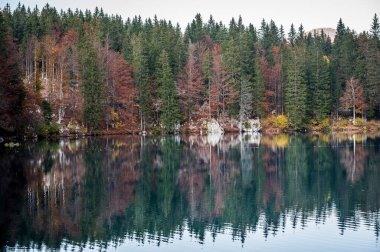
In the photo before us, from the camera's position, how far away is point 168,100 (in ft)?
277

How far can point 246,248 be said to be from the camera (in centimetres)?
1767

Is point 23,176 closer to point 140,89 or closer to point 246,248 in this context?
point 246,248

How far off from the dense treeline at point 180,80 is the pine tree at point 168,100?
0.19m

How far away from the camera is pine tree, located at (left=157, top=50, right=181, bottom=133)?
276ft

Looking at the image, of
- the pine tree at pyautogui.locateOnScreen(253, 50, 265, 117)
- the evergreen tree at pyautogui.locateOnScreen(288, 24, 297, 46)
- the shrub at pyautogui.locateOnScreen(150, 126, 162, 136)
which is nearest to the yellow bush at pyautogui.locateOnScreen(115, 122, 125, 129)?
the shrub at pyautogui.locateOnScreen(150, 126, 162, 136)

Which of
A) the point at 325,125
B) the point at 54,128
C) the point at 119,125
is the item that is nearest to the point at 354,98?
the point at 325,125

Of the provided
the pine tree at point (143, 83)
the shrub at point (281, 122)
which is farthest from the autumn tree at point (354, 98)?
the pine tree at point (143, 83)

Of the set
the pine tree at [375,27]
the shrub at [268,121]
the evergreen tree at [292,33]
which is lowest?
the shrub at [268,121]

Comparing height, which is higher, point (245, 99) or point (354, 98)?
point (354, 98)

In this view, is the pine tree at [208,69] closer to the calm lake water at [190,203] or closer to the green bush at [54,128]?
the green bush at [54,128]

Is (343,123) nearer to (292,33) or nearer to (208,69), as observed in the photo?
(208,69)

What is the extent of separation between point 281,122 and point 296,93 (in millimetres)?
6369

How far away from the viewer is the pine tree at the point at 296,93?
285 feet

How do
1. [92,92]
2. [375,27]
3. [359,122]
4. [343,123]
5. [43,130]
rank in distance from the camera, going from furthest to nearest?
[375,27], [343,123], [359,122], [92,92], [43,130]
